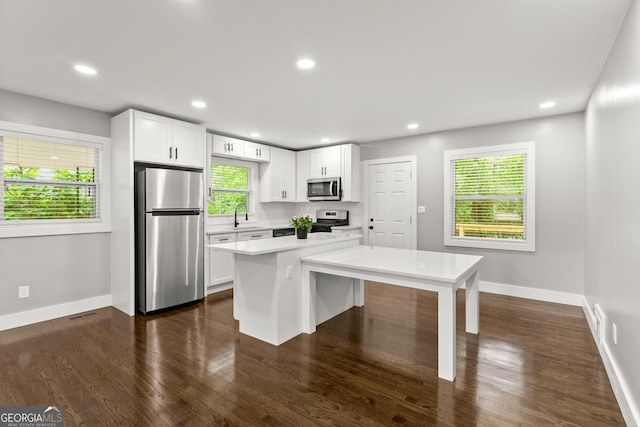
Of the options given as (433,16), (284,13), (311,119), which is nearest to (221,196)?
(311,119)

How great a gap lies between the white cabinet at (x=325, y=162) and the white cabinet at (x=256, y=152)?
865 mm

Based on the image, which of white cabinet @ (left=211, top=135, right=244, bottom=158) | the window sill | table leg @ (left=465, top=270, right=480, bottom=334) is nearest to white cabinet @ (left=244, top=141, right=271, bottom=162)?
white cabinet @ (left=211, top=135, right=244, bottom=158)

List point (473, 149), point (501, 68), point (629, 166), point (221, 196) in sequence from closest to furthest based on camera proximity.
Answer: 1. point (629, 166)
2. point (501, 68)
3. point (473, 149)
4. point (221, 196)

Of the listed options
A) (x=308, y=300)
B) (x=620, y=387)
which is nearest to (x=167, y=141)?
(x=308, y=300)

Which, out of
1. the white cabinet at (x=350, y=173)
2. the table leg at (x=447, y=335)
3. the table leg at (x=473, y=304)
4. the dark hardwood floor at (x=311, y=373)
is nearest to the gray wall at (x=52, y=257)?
the dark hardwood floor at (x=311, y=373)

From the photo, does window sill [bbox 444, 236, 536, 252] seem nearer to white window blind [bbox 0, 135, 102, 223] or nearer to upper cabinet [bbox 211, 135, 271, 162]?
upper cabinet [bbox 211, 135, 271, 162]

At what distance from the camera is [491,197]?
4.49 metres

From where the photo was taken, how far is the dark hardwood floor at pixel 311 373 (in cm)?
189

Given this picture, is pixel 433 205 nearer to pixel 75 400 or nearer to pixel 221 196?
pixel 221 196

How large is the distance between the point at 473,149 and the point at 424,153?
729 mm

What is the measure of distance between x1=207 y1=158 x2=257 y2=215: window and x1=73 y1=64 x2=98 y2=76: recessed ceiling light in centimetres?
245

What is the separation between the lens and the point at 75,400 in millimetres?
2031

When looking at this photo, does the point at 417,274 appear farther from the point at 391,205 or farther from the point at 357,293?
the point at 391,205

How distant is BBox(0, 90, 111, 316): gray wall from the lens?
324cm
